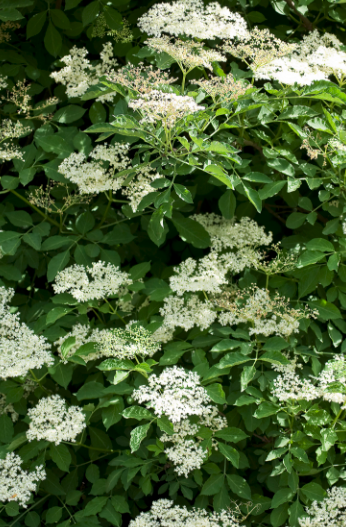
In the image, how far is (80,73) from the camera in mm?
2354

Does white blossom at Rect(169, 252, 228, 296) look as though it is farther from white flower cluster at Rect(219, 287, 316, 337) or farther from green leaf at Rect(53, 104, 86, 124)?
green leaf at Rect(53, 104, 86, 124)

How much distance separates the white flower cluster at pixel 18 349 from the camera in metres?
2.01

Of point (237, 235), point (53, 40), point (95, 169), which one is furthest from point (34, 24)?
point (237, 235)

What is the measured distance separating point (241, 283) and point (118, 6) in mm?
1483

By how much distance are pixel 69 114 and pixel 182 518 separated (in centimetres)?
182

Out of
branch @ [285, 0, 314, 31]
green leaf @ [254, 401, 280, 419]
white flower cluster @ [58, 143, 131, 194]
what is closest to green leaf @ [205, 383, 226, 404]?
green leaf @ [254, 401, 280, 419]

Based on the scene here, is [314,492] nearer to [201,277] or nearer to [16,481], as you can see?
[201,277]

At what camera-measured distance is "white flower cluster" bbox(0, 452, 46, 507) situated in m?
1.98

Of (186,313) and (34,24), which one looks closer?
(186,313)

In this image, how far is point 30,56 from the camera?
2.69 meters

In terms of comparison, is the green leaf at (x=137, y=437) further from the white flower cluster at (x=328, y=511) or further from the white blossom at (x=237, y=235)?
the white blossom at (x=237, y=235)

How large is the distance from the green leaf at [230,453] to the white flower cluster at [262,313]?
1.46 ft

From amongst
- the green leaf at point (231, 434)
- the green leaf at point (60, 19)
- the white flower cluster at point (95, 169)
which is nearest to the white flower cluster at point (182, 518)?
the green leaf at point (231, 434)

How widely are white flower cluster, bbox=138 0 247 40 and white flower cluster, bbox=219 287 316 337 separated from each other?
1041mm
